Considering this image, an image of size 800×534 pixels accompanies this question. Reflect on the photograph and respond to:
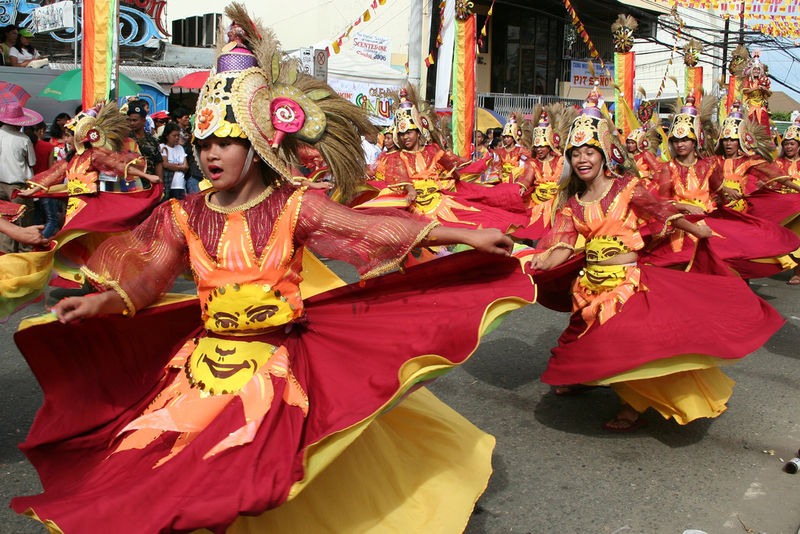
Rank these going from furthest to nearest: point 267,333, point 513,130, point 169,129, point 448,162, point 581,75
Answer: point 581,75, point 513,130, point 169,129, point 448,162, point 267,333

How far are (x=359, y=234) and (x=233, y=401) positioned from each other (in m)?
0.75

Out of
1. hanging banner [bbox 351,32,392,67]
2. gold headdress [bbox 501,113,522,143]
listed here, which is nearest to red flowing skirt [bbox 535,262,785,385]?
gold headdress [bbox 501,113,522,143]

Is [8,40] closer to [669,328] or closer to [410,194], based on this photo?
[410,194]

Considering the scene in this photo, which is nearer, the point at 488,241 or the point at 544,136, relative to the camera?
the point at 488,241

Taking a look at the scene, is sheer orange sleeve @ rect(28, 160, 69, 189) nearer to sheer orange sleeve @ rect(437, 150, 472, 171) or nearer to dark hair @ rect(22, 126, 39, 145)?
dark hair @ rect(22, 126, 39, 145)

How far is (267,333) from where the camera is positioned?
296 cm

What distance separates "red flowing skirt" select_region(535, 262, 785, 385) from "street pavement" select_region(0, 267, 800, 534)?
1.71 feet

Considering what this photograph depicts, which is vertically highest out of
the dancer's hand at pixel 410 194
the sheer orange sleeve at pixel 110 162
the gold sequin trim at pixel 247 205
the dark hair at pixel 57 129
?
the dark hair at pixel 57 129

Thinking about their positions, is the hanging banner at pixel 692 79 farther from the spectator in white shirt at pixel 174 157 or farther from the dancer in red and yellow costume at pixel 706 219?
the spectator in white shirt at pixel 174 157

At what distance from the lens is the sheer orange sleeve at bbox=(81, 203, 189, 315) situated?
2.92 m

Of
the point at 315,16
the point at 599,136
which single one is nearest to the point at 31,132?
the point at 599,136

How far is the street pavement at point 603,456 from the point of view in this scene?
3.79 metres

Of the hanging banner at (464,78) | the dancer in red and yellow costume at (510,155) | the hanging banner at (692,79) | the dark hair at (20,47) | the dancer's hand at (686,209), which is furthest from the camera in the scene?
the hanging banner at (692,79)

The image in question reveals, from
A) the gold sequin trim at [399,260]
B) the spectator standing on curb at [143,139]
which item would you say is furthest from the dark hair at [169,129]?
the gold sequin trim at [399,260]
